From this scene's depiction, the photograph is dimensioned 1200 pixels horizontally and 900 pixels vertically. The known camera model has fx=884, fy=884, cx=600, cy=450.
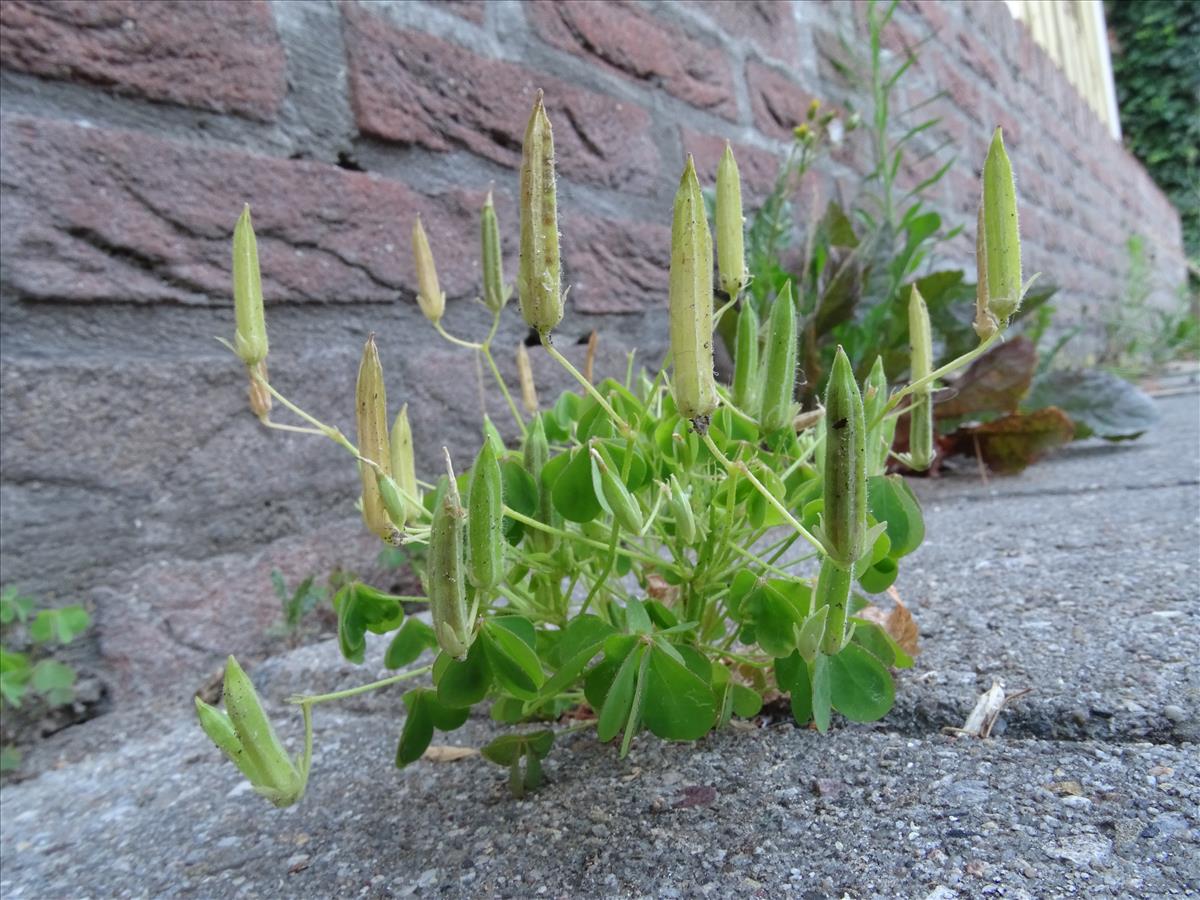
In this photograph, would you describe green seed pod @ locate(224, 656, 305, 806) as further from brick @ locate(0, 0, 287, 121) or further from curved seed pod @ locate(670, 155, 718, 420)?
brick @ locate(0, 0, 287, 121)

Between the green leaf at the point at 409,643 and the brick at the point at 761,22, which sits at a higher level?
the brick at the point at 761,22

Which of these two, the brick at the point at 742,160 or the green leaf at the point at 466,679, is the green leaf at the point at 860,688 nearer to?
the green leaf at the point at 466,679

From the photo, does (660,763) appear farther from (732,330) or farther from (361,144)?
(732,330)

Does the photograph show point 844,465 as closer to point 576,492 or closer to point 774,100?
point 576,492

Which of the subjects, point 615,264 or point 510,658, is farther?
point 615,264

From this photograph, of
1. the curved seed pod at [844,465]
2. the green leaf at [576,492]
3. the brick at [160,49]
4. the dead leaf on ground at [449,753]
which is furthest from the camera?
the brick at [160,49]

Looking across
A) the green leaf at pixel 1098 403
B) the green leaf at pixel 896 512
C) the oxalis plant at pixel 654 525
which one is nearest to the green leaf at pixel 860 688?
the oxalis plant at pixel 654 525

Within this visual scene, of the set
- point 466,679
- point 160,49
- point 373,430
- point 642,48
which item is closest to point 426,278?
point 373,430
